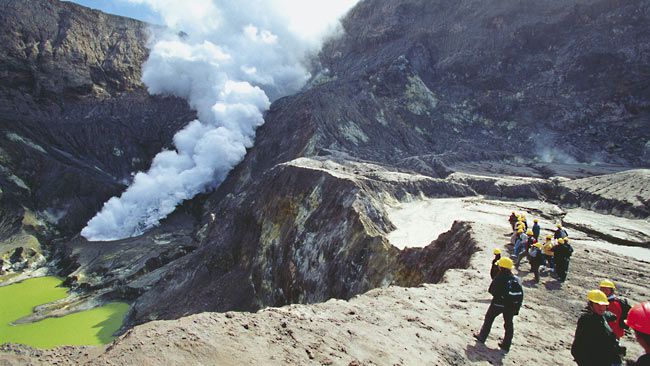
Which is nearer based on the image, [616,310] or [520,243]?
[616,310]

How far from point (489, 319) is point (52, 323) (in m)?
37.5

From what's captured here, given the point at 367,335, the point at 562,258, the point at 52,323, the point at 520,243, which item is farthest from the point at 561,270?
the point at 52,323

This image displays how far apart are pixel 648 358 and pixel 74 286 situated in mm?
49007

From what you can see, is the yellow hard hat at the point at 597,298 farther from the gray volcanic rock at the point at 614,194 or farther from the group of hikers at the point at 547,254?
the gray volcanic rock at the point at 614,194

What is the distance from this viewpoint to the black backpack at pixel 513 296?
6855 mm

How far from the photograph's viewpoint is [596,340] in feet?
16.1

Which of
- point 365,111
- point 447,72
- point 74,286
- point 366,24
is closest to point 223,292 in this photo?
point 74,286

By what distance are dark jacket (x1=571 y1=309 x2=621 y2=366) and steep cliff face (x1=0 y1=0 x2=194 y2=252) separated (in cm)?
6449

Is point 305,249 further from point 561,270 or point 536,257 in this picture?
point 561,270

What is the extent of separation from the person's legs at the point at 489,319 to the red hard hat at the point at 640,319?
11.4 feet

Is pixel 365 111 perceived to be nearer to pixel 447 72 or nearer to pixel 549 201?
pixel 447 72

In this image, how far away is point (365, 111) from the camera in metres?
61.5

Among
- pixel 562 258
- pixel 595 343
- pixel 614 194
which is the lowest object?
pixel 595 343

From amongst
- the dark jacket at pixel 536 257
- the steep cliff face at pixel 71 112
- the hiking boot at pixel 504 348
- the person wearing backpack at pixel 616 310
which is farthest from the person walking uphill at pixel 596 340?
the steep cliff face at pixel 71 112
